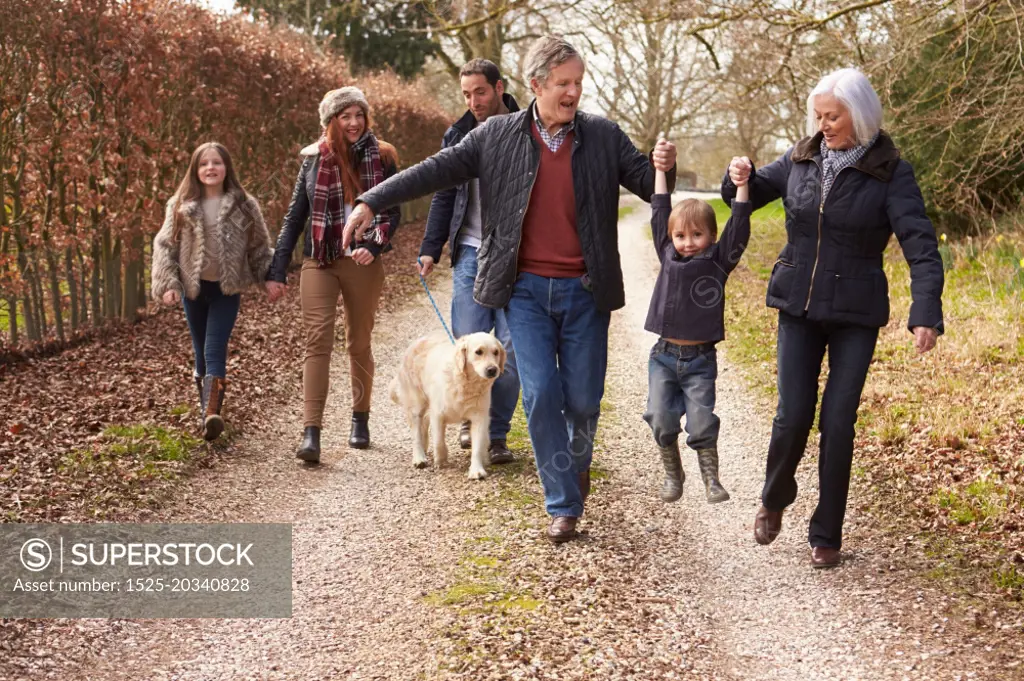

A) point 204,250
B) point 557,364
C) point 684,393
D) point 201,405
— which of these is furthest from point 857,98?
point 201,405

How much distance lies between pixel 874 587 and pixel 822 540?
329mm

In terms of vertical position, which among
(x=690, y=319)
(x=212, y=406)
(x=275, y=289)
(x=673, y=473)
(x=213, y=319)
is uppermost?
(x=690, y=319)

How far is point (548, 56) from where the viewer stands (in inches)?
188

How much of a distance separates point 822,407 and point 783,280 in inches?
26.7

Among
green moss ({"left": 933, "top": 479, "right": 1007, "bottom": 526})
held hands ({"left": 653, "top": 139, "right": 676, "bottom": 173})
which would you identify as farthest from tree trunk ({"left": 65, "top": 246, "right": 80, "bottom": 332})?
green moss ({"left": 933, "top": 479, "right": 1007, "bottom": 526})

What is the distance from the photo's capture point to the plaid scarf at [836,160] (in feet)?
15.3

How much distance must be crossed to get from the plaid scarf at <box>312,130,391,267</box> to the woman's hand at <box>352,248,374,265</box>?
0.73 ft

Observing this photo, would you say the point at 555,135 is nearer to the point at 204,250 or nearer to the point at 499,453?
the point at 499,453

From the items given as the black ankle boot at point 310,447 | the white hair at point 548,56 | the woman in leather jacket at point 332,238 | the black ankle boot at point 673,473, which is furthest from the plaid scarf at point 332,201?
the black ankle boot at point 673,473

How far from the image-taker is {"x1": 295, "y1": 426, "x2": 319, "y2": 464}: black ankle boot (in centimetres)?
710

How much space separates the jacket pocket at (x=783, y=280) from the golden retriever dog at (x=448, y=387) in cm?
201

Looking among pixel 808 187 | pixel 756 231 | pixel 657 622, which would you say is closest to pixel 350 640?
pixel 657 622

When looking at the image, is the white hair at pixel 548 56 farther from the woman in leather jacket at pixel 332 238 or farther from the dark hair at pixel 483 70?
the woman in leather jacket at pixel 332 238

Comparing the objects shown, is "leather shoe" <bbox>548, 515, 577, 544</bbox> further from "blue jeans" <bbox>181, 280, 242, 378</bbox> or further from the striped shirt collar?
"blue jeans" <bbox>181, 280, 242, 378</bbox>
